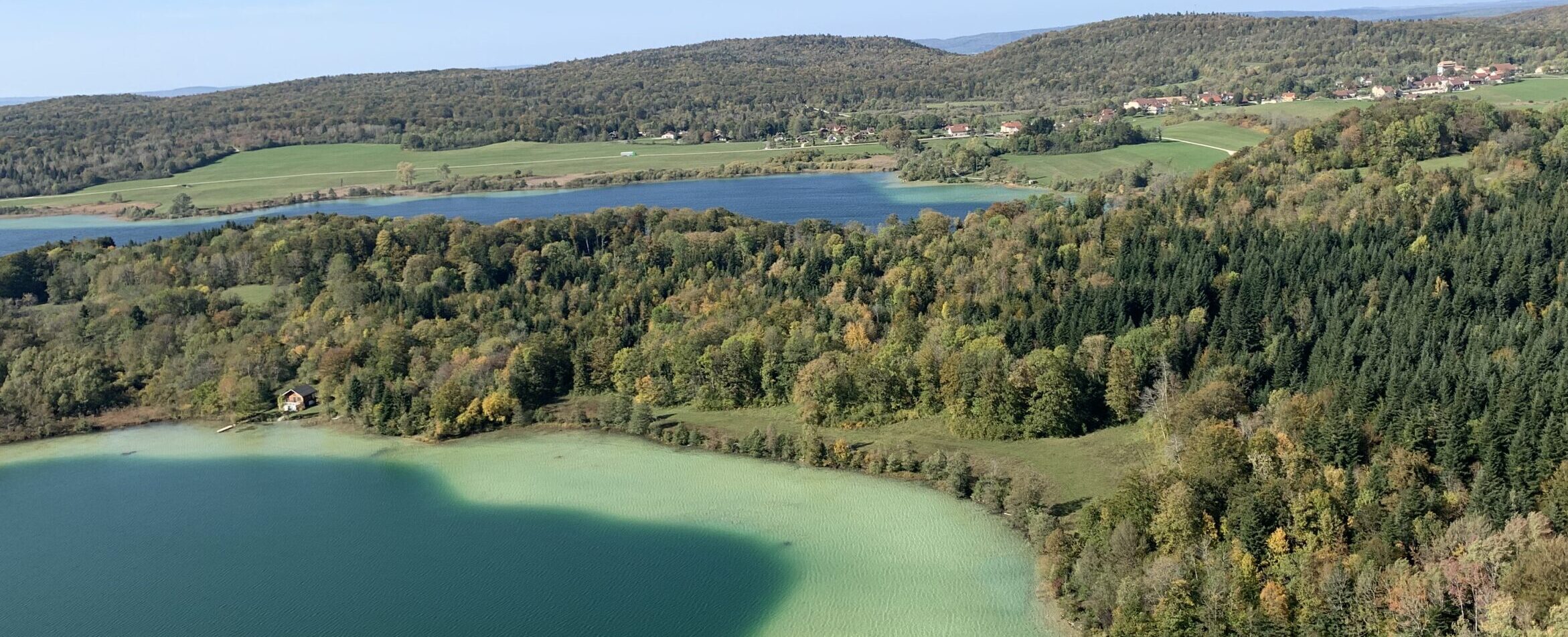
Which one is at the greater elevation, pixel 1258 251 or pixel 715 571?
pixel 1258 251

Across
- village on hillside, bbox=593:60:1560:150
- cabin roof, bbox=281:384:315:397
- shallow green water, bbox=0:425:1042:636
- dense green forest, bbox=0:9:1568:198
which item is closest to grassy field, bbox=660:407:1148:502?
shallow green water, bbox=0:425:1042:636

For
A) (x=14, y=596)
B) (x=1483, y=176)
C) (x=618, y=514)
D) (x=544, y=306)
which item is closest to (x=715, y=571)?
(x=618, y=514)

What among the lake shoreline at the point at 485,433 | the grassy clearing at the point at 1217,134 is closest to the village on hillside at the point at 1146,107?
the grassy clearing at the point at 1217,134

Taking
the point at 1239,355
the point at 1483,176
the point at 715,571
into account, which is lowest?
the point at 715,571

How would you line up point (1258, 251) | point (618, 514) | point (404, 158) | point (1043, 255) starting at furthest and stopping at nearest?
point (404, 158) → point (1043, 255) → point (1258, 251) → point (618, 514)

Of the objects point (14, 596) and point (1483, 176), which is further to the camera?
point (1483, 176)

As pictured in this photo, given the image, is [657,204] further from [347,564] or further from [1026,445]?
[347,564]

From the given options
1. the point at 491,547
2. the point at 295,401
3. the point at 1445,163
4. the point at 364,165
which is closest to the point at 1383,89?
the point at 1445,163

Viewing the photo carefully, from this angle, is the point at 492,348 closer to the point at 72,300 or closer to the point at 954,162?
the point at 72,300
